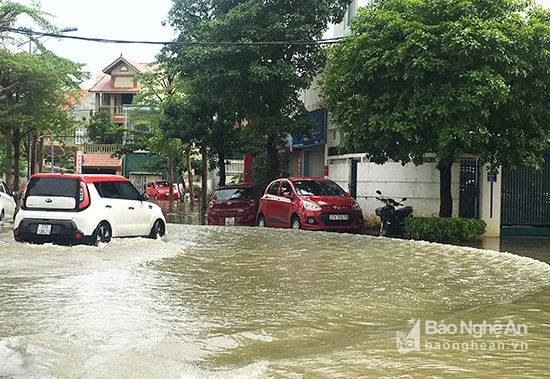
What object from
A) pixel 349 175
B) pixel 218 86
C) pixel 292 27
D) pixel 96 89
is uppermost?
pixel 96 89

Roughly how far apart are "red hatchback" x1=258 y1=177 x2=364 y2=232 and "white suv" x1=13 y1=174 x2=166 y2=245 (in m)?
5.66

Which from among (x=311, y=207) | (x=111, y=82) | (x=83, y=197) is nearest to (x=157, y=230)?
(x=83, y=197)

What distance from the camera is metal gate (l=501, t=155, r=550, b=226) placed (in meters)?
18.5

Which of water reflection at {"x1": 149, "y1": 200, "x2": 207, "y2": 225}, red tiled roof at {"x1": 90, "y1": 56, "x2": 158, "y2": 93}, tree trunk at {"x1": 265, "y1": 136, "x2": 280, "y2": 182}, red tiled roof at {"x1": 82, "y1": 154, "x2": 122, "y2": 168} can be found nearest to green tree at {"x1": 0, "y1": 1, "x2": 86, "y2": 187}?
water reflection at {"x1": 149, "y1": 200, "x2": 207, "y2": 225}

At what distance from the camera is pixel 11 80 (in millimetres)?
29672

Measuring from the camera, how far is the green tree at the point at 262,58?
21328mm

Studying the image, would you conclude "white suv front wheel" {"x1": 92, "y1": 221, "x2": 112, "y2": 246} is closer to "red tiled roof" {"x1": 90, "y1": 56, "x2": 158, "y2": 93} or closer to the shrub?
the shrub

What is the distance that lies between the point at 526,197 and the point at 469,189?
156cm

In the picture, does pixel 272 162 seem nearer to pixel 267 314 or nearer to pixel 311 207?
pixel 311 207

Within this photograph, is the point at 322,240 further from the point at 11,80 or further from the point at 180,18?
the point at 11,80

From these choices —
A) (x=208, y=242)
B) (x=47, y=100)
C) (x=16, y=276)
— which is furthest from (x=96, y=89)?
(x=16, y=276)

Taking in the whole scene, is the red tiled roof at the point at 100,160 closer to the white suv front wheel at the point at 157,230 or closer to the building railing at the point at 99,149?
the building railing at the point at 99,149

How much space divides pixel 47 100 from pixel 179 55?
1007 centimetres

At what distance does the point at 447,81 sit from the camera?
1521 cm
